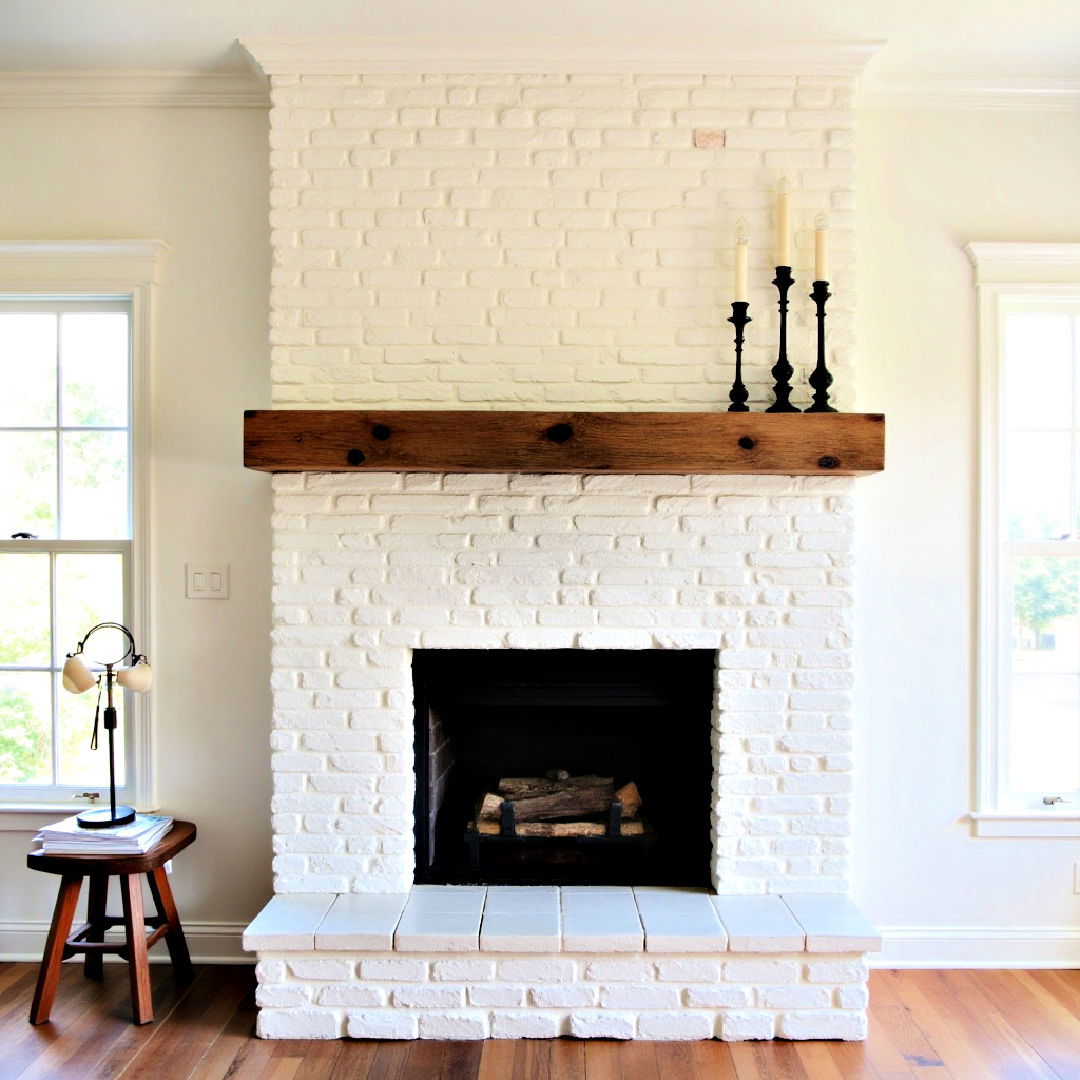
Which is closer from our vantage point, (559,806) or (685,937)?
(685,937)

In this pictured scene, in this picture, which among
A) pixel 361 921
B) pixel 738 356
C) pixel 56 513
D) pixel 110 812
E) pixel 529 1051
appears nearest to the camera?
pixel 529 1051

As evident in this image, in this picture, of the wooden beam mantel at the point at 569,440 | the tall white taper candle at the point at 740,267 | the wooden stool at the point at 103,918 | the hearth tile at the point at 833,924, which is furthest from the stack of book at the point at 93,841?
the tall white taper candle at the point at 740,267

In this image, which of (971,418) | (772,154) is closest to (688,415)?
(772,154)

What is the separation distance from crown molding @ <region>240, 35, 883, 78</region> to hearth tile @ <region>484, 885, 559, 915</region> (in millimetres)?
2330

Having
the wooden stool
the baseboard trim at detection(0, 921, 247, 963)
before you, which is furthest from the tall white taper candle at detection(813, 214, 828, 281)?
the baseboard trim at detection(0, 921, 247, 963)

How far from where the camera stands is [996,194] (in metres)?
2.87

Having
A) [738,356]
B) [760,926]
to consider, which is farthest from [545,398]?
[760,926]

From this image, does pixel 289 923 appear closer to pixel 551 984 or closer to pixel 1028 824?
pixel 551 984

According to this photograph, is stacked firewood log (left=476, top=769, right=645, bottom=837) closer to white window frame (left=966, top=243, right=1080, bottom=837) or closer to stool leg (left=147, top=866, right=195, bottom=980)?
stool leg (left=147, top=866, right=195, bottom=980)

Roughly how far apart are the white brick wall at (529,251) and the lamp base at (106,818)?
50.0 inches

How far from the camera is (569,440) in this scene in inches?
95.7

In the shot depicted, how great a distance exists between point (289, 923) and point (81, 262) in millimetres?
2054

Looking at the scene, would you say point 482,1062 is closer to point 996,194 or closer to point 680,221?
point 680,221

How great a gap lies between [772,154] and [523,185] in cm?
71
